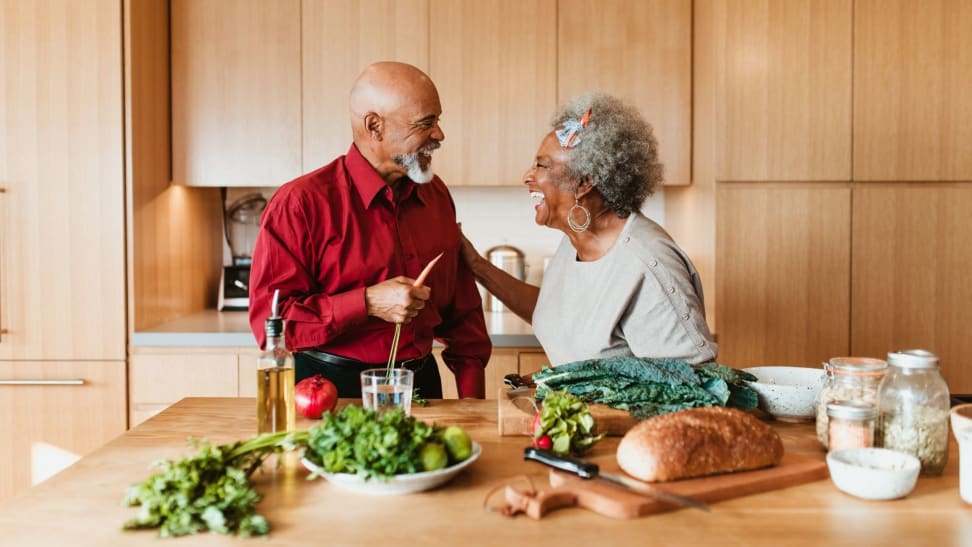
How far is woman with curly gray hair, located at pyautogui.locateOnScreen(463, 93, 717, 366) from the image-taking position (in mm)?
2078

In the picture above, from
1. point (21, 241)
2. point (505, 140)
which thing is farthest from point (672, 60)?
point (21, 241)

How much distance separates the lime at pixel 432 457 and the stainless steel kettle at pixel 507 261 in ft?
7.85

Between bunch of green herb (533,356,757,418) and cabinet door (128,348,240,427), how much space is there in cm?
182

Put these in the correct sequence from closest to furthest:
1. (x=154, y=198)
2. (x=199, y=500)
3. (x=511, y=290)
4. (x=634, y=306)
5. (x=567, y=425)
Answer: (x=199, y=500) < (x=567, y=425) < (x=634, y=306) < (x=511, y=290) < (x=154, y=198)

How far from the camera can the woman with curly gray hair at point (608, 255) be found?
6.82 ft

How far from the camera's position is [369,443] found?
121 cm

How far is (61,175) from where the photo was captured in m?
3.09

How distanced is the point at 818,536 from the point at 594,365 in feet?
2.14

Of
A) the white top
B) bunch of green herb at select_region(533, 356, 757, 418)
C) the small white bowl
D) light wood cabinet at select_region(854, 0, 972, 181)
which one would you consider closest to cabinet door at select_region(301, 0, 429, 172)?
the white top

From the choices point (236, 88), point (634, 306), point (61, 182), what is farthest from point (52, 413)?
point (634, 306)

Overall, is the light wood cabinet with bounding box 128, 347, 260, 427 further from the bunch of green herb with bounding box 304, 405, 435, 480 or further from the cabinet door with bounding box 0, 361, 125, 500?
the bunch of green herb with bounding box 304, 405, 435, 480

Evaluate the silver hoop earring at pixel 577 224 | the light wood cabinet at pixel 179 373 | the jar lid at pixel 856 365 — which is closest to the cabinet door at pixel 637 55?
the silver hoop earring at pixel 577 224

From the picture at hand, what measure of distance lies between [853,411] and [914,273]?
6.88 ft

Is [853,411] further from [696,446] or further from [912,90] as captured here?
[912,90]
